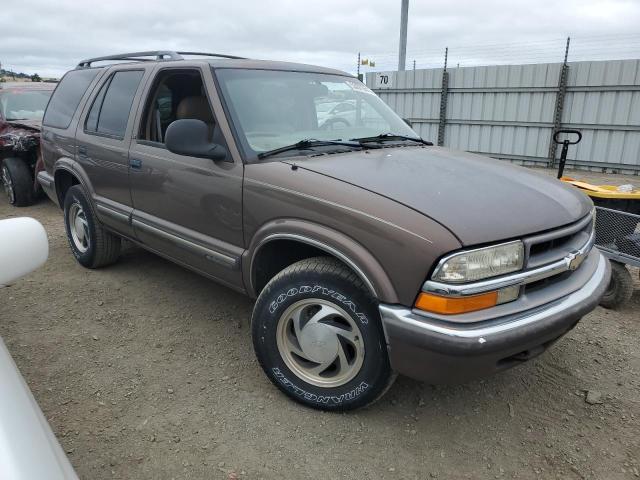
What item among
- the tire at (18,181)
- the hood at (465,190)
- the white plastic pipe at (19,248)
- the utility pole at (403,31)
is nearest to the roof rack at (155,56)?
the hood at (465,190)

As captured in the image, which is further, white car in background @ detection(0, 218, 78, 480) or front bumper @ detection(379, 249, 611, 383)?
front bumper @ detection(379, 249, 611, 383)

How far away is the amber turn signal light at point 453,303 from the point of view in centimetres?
206

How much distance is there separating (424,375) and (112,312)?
2.67 m

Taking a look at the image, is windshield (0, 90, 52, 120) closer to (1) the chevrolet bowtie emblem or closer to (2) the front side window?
(2) the front side window

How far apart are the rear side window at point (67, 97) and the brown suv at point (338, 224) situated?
73 centimetres

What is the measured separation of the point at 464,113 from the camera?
43.9 feet

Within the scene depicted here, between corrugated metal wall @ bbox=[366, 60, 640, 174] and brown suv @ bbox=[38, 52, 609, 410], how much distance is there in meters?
9.50

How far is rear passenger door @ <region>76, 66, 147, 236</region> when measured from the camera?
12.4 feet

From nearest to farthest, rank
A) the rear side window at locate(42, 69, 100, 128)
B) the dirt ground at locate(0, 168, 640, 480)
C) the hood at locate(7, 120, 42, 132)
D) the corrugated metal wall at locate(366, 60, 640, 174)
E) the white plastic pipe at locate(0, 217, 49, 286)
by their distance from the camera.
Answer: the white plastic pipe at locate(0, 217, 49, 286) < the dirt ground at locate(0, 168, 640, 480) < the rear side window at locate(42, 69, 100, 128) < the hood at locate(7, 120, 42, 132) < the corrugated metal wall at locate(366, 60, 640, 174)

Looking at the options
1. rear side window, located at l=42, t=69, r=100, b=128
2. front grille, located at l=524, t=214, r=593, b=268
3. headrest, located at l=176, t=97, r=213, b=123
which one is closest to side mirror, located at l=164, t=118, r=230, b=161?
headrest, located at l=176, t=97, r=213, b=123

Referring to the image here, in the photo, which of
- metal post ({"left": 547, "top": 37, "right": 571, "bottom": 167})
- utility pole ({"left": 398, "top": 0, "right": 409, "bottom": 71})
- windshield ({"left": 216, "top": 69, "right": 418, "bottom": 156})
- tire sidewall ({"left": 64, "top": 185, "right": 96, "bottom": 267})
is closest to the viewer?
windshield ({"left": 216, "top": 69, "right": 418, "bottom": 156})

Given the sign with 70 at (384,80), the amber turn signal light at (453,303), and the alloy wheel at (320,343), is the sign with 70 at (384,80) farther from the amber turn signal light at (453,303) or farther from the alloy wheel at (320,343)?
the amber turn signal light at (453,303)

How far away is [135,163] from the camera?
11.8 feet

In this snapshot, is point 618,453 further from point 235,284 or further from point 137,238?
point 137,238
